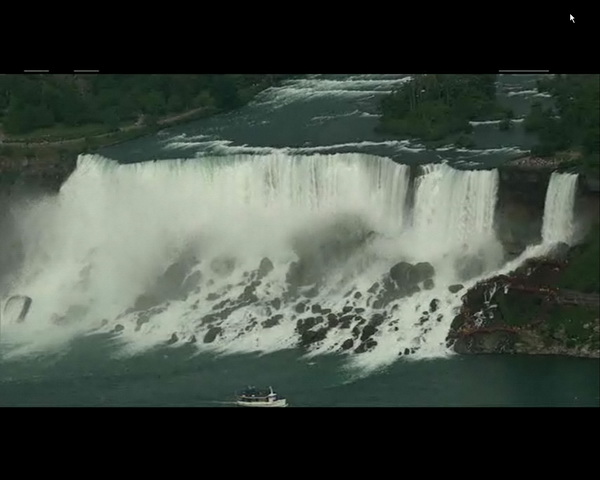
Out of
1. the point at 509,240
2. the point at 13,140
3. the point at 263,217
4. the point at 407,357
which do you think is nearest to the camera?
the point at 407,357

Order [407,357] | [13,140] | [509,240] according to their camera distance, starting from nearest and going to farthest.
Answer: [407,357], [509,240], [13,140]

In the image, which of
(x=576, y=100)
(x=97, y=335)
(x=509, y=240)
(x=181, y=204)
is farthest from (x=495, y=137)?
(x=97, y=335)

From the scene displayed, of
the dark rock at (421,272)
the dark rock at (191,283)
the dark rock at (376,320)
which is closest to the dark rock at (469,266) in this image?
the dark rock at (421,272)

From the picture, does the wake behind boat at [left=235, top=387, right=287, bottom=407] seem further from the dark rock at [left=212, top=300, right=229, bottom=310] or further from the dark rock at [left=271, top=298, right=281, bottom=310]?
the dark rock at [left=212, top=300, right=229, bottom=310]

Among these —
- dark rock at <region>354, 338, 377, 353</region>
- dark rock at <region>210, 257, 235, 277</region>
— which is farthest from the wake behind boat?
dark rock at <region>210, 257, 235, 277</region>

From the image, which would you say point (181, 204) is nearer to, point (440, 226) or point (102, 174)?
point (102, 174)
